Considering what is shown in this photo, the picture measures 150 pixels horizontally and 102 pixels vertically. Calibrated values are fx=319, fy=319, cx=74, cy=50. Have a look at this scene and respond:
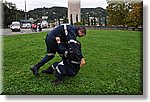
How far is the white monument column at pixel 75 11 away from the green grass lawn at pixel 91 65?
0.55 ft

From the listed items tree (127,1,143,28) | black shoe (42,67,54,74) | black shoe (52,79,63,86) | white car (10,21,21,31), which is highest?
tree (127,1,143,28)

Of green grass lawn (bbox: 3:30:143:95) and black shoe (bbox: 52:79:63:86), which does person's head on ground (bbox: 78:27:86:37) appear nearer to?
green grass lawn (bbox: 3:30:143:95)

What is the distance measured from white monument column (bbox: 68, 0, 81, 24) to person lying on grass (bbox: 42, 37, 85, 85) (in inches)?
9.0

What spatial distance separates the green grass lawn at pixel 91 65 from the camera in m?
2.58

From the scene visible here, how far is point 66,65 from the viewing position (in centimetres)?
259

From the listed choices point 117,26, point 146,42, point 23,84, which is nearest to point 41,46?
point 23,84

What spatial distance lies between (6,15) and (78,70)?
763mm

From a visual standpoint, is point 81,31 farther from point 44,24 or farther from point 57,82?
point 57,82

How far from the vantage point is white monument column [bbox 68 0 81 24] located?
2.67m

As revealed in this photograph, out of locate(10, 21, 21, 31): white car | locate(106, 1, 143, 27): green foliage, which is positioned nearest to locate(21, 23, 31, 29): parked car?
locate(10, 21, 21, 31): white car

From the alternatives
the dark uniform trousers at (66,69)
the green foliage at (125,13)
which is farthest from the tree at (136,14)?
the dark uniform trousers at (66,69)

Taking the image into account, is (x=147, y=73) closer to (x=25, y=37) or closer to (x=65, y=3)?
(x=65, y=3)

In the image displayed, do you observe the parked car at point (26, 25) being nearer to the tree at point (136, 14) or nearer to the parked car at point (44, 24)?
the parked car at point (44, 24)

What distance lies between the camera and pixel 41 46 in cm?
267
